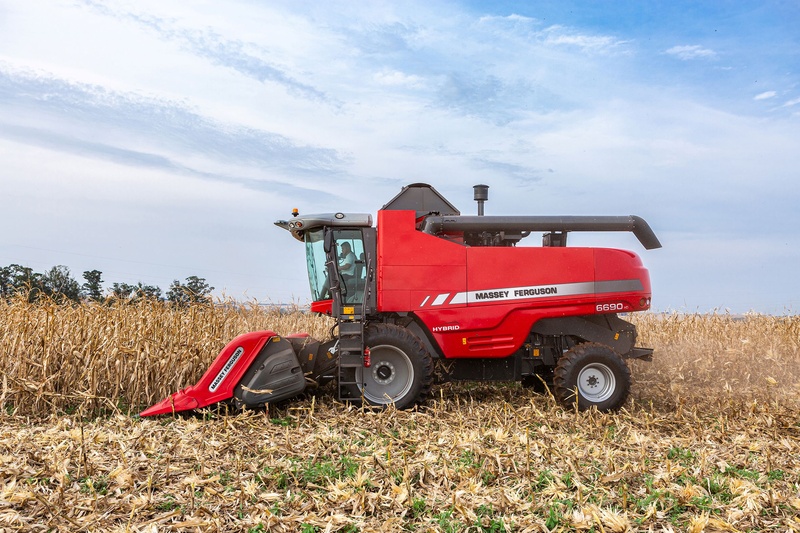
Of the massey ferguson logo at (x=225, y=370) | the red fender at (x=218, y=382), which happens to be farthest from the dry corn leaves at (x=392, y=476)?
the massey ferguson logo at (x=225, y=370)

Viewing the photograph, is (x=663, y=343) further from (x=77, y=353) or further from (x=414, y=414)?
(x=77, y=353)

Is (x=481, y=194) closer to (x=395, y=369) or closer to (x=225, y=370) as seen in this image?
(x=395, y=369)

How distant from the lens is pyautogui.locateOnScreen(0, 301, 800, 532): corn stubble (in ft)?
13.9

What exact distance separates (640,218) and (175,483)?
6.57 m

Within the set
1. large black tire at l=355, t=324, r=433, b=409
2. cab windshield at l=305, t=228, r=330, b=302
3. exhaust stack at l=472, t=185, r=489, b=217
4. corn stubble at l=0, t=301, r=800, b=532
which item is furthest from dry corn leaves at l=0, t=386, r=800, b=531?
exhaust stack at l=472, t=185, r=489, b=217

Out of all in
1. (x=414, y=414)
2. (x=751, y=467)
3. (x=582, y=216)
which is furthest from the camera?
(x=582, y=216)

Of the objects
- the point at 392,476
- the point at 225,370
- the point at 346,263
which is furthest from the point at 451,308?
the point at 392,476

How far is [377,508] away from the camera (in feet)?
14.1

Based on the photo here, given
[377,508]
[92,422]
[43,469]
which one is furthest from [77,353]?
[377,508]

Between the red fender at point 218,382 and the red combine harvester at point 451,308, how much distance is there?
0.08 feet

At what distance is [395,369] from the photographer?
7738mm

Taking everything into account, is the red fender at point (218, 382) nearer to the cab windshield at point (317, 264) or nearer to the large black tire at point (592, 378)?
the cab windshield at point (317, 264)

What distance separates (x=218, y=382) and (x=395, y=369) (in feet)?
6.56

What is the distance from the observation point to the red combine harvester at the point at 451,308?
7617 millimetres
